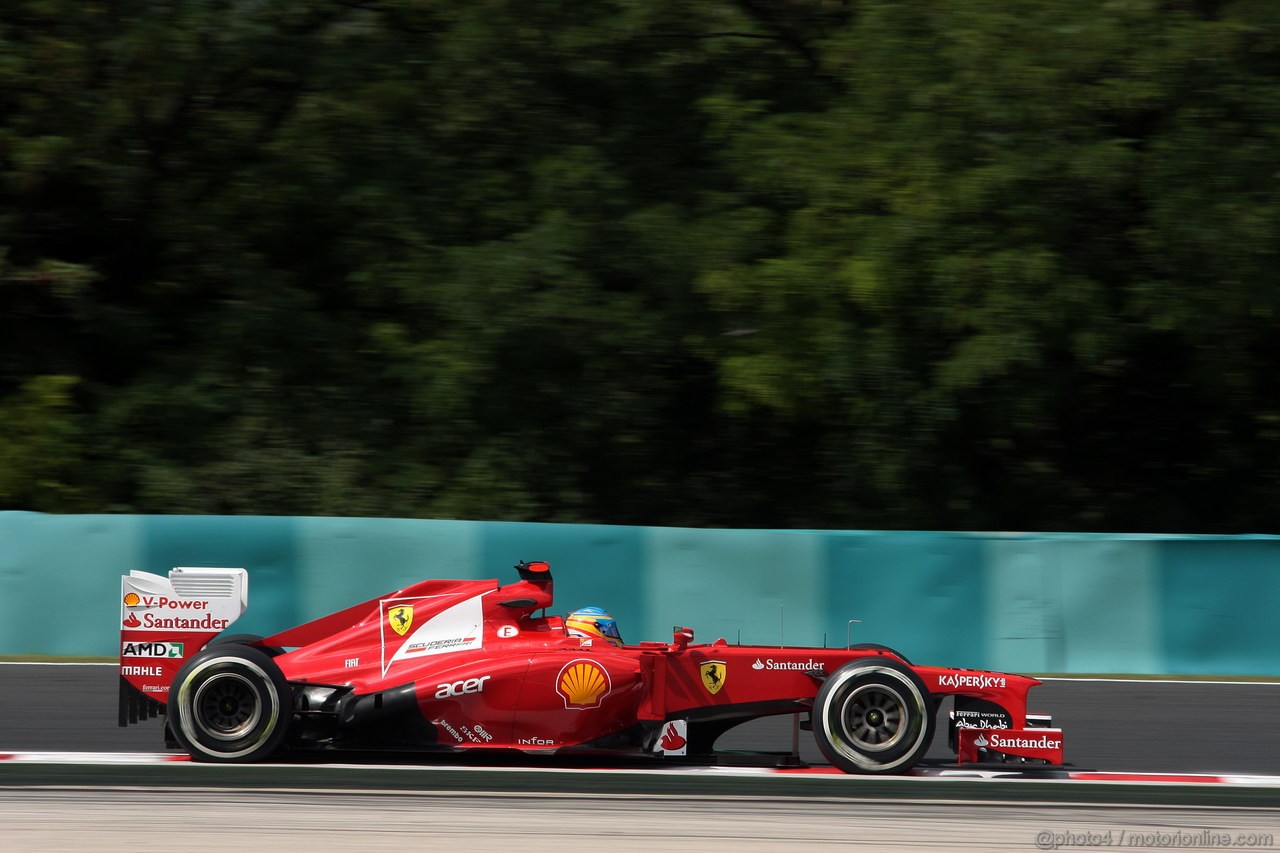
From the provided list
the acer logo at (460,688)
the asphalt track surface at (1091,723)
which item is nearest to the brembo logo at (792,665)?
the asphalt track surface at (1091,723)

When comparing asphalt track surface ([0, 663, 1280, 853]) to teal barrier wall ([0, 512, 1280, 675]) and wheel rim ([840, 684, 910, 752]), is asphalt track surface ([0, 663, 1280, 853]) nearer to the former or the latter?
wheel rim ([840, 684, 910, 752])

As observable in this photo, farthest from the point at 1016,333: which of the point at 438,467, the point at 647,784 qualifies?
the point at 647,784

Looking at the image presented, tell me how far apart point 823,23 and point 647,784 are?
11284 millimetres

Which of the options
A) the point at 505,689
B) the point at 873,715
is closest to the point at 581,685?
the point at 505,689

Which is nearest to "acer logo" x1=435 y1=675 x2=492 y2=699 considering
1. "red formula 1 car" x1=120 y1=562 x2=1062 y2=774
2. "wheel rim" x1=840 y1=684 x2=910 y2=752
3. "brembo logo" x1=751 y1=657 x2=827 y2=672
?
"red formula 1 car" x1=120 y1=562 x2=1062 y2=774

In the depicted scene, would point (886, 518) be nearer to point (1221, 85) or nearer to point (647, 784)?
point (1221, 85)

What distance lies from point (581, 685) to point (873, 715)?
1.47 m

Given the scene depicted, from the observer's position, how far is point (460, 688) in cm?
695

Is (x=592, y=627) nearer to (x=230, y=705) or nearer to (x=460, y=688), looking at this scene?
(x=460, y=688)

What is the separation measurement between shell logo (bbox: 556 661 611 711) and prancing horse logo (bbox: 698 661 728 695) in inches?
19.2

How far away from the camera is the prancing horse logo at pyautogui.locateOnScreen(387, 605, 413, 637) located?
728 cm

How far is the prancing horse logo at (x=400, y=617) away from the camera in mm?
7281

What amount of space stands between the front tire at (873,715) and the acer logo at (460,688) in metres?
1.67
